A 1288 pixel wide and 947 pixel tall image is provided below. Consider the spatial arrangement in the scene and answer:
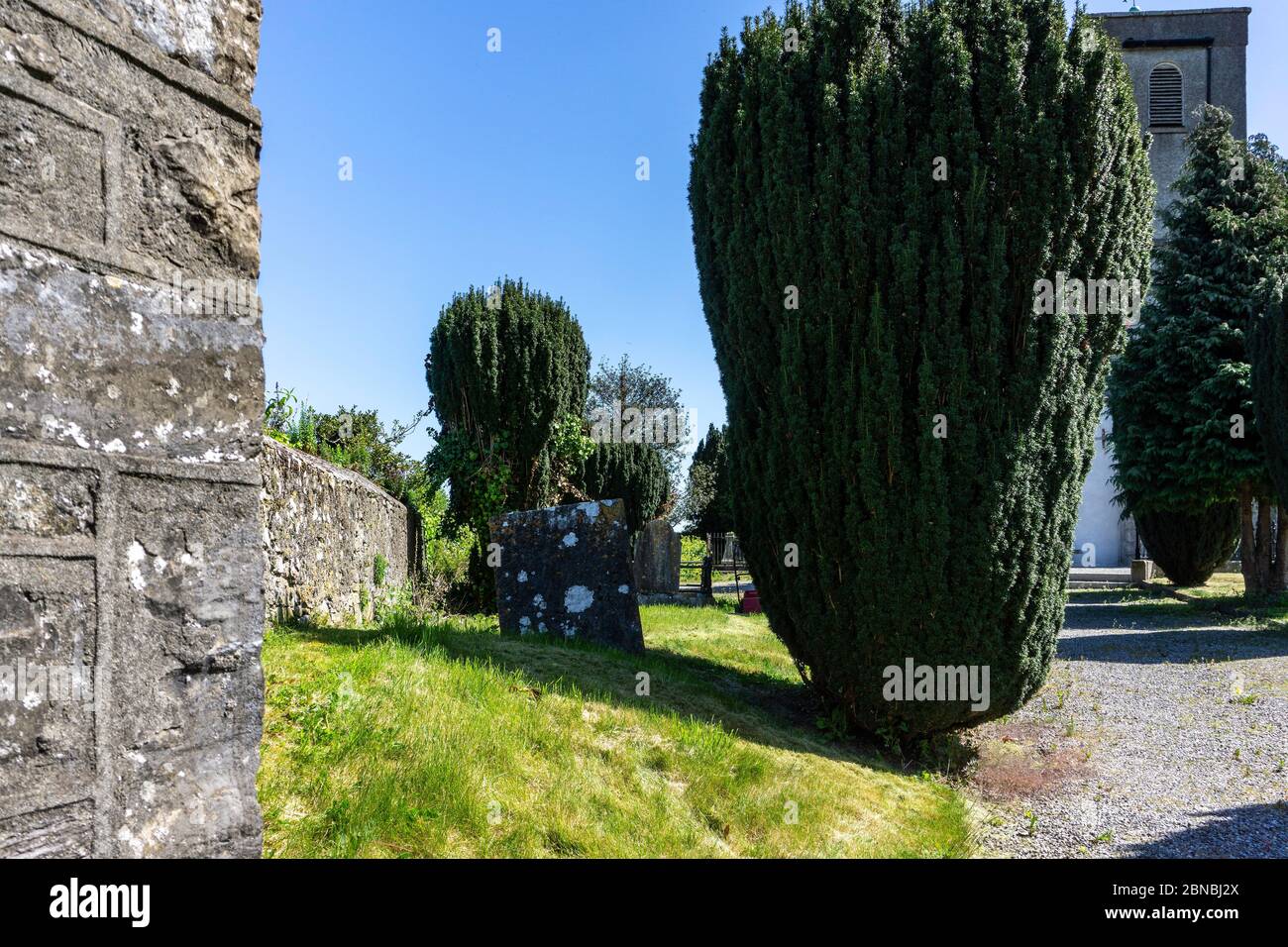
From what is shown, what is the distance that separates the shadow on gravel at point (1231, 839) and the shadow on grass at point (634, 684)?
5.27ft

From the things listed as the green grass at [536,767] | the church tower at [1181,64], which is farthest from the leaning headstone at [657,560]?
the church tower at [1181,64]

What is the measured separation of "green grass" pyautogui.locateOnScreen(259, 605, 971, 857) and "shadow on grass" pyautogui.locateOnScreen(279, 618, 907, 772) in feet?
0.08

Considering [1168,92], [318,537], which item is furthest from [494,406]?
[1168,92]

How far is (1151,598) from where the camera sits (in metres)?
17.0

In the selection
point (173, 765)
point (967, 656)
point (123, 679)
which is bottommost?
point (967, 656)

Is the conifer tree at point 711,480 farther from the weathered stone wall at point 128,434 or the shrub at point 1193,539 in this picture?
the weathered stone wall at point 128,434

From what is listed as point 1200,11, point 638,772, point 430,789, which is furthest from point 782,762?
point 1200,11

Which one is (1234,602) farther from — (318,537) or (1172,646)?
(318,537)

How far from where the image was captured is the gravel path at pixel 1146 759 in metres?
4.75

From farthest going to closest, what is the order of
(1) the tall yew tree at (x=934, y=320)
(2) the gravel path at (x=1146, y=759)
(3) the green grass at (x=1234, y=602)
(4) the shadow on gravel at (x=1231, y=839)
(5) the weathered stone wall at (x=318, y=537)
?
1. (3) the green grass at (x=1234, y=602)
2. (1) the tall yew tree at (x=934, y=320)
3. (5) the weathered stone wall at (x=318, y=537)
4. (2) the gravel path at (x=1146, y=759)
5. (4) the shadow on gravel at (x=1231, y=839)

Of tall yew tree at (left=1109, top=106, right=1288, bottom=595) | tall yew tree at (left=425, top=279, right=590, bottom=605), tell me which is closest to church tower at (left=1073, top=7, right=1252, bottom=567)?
tall yew tree at (left=1109, top=106, right=1288, bottom=595)

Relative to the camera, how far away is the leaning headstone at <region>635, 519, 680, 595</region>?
16.1 metres

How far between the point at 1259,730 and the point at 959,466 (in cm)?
423

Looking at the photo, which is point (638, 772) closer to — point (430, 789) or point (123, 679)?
point (430, 789)
